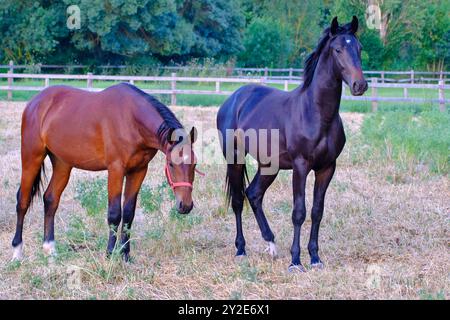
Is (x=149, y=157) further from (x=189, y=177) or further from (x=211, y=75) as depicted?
(x=211, y=75)

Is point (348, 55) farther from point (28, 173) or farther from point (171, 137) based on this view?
point (28, 173)

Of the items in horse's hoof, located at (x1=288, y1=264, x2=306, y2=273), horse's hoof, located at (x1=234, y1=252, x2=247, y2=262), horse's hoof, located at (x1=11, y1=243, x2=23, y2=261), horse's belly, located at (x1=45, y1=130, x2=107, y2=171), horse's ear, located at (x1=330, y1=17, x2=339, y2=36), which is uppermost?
horse's ear, located at (x1=330, y1=17, x2=339, y2=36)

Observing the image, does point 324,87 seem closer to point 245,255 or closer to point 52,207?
point 245,255

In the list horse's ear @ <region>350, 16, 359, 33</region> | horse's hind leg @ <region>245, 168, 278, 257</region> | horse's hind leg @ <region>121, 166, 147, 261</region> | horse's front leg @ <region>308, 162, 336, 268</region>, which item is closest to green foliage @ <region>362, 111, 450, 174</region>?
horse's hind leg @ <region>245, 168, 278, 257</region>

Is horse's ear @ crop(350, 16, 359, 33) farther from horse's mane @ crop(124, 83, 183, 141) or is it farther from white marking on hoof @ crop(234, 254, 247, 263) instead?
white marking on hoof @ crop(234, 254, 247, 263)

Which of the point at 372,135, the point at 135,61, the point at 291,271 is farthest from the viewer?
the point at 135,61

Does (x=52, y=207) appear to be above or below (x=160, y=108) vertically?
below

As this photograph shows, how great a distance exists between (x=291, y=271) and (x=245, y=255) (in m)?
0.71

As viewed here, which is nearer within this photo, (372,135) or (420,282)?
(420,282)

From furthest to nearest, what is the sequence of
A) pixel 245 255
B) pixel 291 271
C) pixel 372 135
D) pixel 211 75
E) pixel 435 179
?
pixel 211 75 < pixel 372 135 < pixel 435 179 < pixel 245 255 < pixel 291 271

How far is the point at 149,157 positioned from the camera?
5984mm

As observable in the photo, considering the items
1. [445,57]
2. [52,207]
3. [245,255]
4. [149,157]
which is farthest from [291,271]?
[445,57]

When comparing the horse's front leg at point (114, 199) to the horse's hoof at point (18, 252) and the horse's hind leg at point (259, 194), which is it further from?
the horse's hind leg at point (259, 194)

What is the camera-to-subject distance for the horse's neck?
5.80 m
